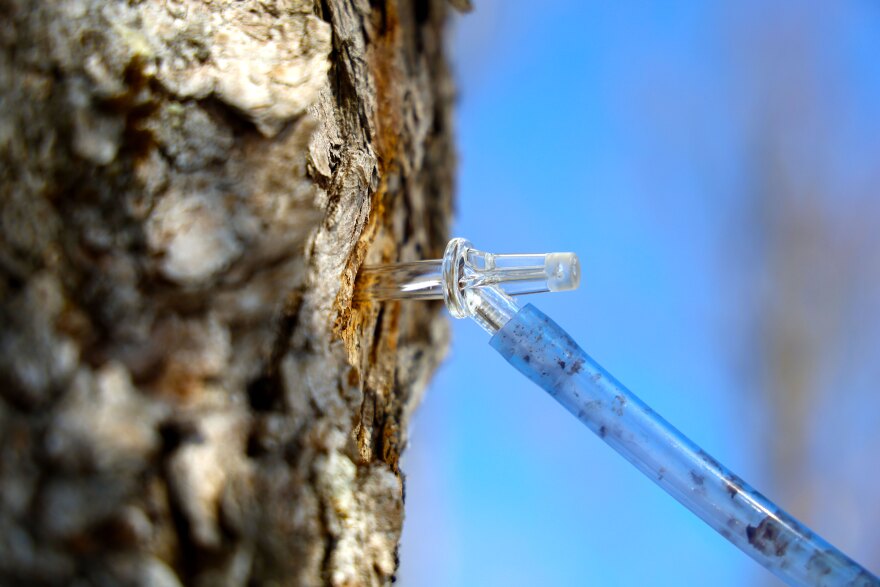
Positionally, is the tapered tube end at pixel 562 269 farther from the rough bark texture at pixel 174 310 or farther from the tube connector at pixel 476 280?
the rough bark texture at pixel 174 310

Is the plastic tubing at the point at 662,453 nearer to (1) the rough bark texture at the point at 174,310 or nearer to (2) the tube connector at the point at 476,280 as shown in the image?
(2) the tube connector at the point at 476,280

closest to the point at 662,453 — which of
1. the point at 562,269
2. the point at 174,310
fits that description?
the point at 562,269

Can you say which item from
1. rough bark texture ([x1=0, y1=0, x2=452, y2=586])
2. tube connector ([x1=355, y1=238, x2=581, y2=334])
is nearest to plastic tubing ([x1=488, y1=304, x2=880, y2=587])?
tube connector ([x1=355, y1=238, x2=581, y2=334])

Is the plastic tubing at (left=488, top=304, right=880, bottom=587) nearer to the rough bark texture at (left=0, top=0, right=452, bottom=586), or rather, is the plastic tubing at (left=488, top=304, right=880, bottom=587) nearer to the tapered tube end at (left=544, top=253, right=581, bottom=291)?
the tapered tube end at (left=544, top=253, right=581, bottom=291)

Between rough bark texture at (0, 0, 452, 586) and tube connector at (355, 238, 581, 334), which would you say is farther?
tube connector at (355, 238, 581, 334)

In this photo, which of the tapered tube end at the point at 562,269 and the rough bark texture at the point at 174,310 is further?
the tapered tube end at the point at 562,269

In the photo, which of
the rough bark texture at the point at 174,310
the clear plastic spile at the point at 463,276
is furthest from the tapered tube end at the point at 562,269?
the rough bark texture at the point at 174,310

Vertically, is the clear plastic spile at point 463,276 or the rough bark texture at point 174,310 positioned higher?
the clear plastic spile at point 463,276

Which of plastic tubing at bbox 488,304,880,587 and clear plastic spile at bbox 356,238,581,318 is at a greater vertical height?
clear plastic spile at bbox 356,238,581,318
